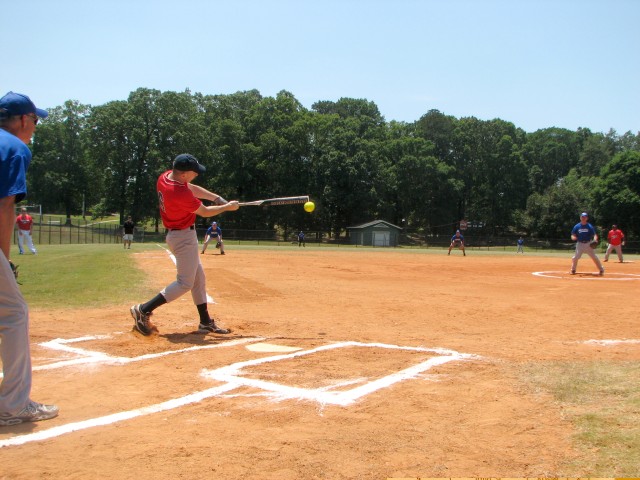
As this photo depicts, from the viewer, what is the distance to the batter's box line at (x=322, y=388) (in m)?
4.20

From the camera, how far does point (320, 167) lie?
73.6m

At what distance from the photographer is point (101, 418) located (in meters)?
3.70

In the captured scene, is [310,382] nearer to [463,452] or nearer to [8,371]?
[463,452]

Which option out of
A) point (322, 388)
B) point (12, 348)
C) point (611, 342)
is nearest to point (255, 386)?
point (322, 388)

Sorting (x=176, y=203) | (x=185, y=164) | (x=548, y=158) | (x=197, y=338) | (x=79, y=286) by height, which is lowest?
(x=197, y=338)

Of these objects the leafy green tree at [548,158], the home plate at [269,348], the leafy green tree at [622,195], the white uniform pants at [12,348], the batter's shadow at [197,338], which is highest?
the leafy green tree at [548,158]

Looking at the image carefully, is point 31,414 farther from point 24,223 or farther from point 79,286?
point 24,223

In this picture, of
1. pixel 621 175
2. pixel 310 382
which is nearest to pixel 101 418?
pixel 310 382

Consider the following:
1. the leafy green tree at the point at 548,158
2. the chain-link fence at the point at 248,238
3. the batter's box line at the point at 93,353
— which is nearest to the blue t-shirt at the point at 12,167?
the batter's box line at the point at 93,353

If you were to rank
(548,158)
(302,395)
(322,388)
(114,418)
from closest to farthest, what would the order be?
(114,418) < (302,395) < (322,388) < (548,158)

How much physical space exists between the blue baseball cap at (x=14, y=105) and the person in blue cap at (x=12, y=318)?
205mm

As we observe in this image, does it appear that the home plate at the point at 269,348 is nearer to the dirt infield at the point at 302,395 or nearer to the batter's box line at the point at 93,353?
the dirt infield at the point at 302,395

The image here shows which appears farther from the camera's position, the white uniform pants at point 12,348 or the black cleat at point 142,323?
the black cleat at point 142,323

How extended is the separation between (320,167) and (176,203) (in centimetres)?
6787
